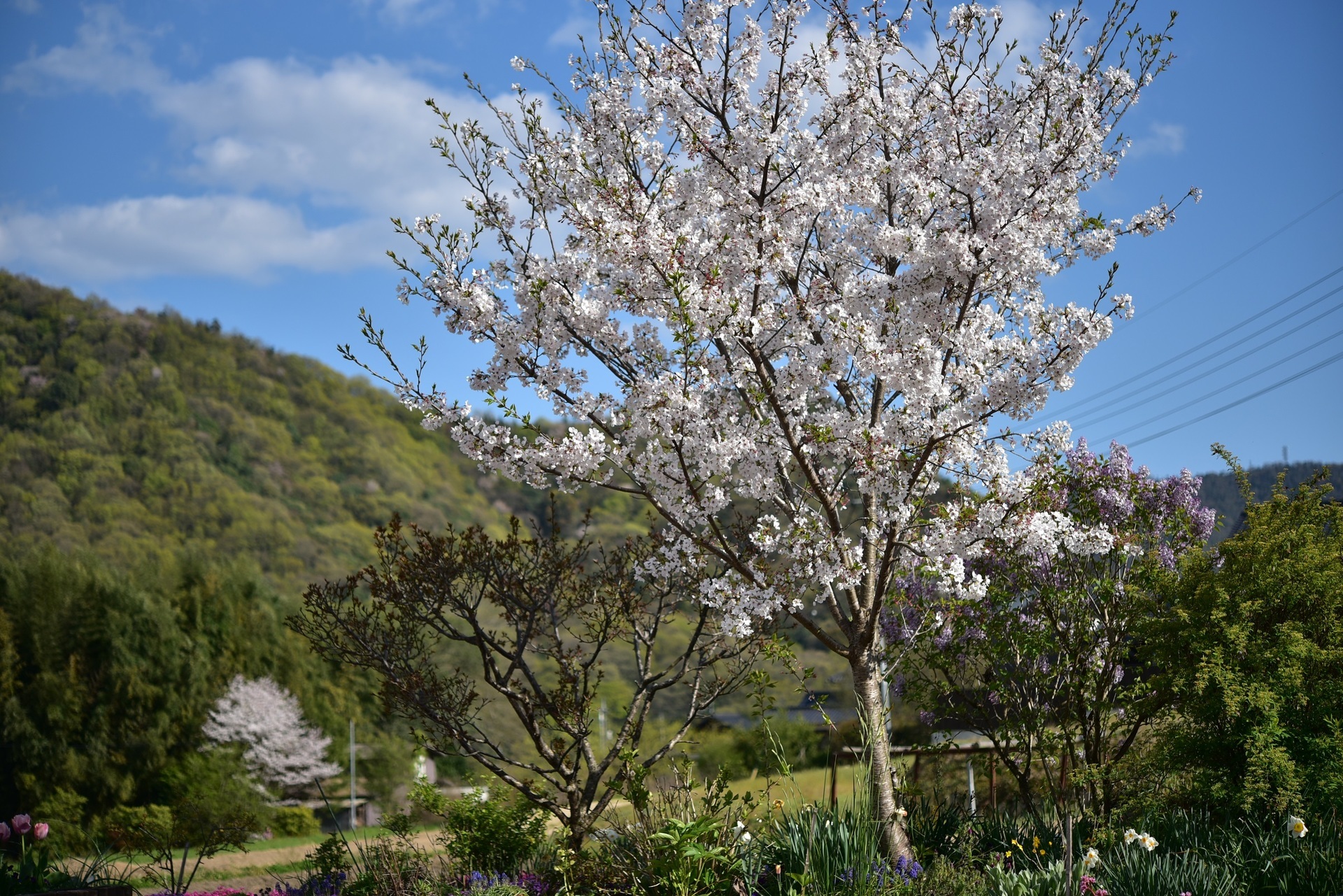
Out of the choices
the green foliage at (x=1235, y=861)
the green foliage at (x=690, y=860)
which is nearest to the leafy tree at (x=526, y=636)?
the green foliage at (x=690, y=860)

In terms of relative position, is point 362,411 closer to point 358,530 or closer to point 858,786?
point 358,530

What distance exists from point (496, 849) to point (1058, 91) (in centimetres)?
553

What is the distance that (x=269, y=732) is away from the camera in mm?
22688

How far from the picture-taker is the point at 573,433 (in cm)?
521

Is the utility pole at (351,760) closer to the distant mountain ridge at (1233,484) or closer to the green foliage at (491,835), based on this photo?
the green foliage at (491,835)

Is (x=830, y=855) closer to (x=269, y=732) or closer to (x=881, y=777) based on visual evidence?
(x=881, y=777)

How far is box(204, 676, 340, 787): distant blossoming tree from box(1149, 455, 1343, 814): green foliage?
2033cm

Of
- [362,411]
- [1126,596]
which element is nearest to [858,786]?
[1126,596]

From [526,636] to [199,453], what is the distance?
200 feet

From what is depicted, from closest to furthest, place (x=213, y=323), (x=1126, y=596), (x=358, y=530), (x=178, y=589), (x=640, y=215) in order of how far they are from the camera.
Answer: (x=640, y=215) → (x=1126, y=596) → (x=178, y=589) → (x=358, y=530) → (x=213, y=323)

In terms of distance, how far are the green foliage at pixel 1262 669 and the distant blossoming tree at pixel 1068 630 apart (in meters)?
0.38

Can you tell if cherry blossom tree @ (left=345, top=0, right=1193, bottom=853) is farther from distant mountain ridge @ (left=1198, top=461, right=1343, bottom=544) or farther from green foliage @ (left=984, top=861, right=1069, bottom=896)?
distant mountain ridge @ (left=1198, top=461, right=1343, bottom=544)

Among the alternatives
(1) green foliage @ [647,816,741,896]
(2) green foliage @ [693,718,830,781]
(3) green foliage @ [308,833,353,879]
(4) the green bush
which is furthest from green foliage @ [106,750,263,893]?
(1) green foliage @ [647,816,741,896]

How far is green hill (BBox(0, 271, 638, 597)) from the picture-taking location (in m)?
53.0
